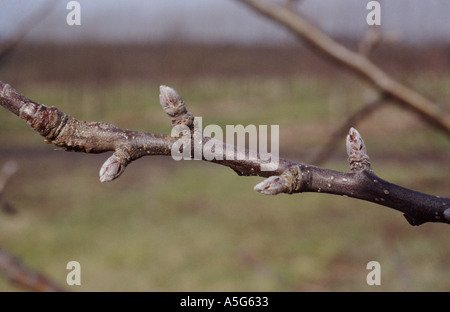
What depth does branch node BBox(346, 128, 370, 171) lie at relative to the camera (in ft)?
2.13

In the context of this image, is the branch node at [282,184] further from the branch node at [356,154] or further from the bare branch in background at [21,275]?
the bare branch in background at [21,275]

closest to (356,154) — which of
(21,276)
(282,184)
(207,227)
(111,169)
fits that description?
(282,184)

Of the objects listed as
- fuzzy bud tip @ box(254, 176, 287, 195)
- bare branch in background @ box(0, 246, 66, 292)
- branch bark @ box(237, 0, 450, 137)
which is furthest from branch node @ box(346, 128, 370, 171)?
bare branch in background @ box(0, 246, 66, 292)

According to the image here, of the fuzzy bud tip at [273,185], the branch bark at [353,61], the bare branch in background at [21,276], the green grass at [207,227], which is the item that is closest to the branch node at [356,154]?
the fuzzy bud tip at [273,185]

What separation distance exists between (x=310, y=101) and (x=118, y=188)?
708cm

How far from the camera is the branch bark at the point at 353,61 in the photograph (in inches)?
47.2

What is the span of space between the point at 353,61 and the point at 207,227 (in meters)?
5.19

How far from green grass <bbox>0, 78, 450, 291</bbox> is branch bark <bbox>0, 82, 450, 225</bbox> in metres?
1.57

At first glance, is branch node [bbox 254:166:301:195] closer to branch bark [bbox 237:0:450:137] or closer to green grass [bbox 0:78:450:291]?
branch bark [bbox 237:0:450:137]

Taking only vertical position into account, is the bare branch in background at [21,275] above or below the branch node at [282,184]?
below

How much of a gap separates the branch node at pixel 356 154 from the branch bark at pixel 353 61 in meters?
0.63

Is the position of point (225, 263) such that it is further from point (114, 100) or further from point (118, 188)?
point (114, 100)

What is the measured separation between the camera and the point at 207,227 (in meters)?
6.25

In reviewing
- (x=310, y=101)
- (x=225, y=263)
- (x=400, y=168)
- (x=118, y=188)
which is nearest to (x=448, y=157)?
(x=225, y=263)
